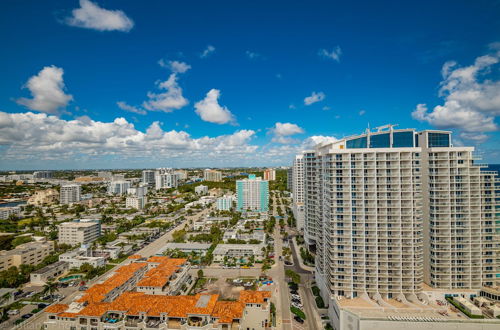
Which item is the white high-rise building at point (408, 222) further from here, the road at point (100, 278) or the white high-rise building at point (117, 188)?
the white high-rise building at point (117, 188)

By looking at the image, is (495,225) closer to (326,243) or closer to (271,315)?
(326,243)

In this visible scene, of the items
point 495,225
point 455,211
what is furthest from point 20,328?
point 495,225

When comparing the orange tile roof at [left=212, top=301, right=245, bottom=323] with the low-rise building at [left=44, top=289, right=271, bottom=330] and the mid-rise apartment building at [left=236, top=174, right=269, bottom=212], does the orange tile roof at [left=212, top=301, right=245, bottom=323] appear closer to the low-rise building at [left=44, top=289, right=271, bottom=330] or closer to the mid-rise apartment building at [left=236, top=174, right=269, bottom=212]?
the low-rise building at [left=44, top=289, right=271, bottom=330]

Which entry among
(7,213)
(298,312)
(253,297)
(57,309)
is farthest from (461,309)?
(7,213)

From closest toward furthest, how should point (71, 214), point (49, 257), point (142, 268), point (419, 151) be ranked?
1. point (419, 151)
2. point (142, 268)
3. point (49, 257)
4. point (71, 214)

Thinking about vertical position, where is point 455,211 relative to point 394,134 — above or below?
below

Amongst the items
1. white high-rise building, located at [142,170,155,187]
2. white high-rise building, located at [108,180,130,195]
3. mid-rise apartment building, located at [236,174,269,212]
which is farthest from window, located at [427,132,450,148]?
white high-rise building, located at [142,170,155,187]

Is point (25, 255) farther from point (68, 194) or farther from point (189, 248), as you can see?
point (68, 194)
